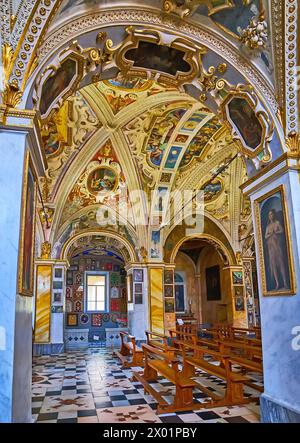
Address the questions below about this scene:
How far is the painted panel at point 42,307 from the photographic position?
1341cm

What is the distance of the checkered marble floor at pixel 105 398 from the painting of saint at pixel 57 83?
494cm

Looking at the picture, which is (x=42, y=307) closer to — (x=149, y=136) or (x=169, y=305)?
(x=169, y=305)

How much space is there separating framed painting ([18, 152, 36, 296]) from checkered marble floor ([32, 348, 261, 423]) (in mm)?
2652

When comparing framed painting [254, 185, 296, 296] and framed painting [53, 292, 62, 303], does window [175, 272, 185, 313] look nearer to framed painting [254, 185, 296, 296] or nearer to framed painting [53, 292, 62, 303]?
framed painting [53, 292, 62, 303]

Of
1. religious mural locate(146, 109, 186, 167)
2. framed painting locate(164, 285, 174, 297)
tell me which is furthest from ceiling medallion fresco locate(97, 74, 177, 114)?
framed painting locate(164, 285, 174, 297)

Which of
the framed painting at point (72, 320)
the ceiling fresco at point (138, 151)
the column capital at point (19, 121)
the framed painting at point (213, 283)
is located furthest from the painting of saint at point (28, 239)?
the framed painting at point (72, 320)

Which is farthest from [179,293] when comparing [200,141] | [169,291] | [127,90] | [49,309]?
[127,90]

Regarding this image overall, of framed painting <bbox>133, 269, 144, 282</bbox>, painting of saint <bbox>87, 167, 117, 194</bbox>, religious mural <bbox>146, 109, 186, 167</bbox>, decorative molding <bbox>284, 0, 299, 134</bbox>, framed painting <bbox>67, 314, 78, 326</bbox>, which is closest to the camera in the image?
decorative molding <bbox>284, 0, 299, 134</bbox>

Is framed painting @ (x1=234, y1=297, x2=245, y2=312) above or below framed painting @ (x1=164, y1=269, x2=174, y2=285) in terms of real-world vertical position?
below

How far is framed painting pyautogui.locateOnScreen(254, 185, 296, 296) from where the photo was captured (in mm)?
5070

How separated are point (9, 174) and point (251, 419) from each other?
199 inches

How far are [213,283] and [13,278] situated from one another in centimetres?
1684

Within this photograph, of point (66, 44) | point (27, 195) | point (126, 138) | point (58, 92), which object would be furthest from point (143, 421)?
point (126, 138)

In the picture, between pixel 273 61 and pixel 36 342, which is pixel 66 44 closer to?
pixel 273 61
